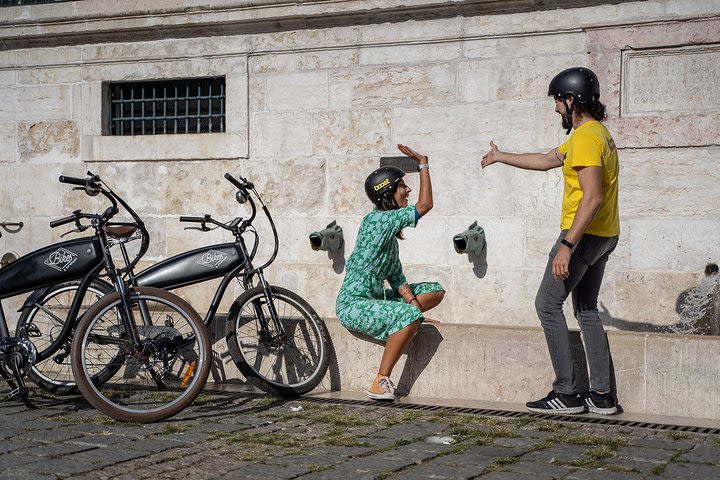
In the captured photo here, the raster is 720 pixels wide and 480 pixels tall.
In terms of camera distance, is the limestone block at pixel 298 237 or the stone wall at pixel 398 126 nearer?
the stone wall at pixel 398 126

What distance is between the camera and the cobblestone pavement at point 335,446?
4633 millimetres

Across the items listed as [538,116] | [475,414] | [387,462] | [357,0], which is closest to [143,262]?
[357,0]

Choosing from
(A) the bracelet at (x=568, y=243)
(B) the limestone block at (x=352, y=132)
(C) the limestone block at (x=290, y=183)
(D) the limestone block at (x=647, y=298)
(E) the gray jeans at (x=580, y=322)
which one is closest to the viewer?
(A) the bracelet at (x=568, y=243)

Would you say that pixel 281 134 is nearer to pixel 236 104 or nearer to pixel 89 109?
pixel 236 104

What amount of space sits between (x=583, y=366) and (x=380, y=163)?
345 cm

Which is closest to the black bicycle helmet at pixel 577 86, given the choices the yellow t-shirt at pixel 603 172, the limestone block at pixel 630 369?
the yellow t-shirt at pixel 603 172

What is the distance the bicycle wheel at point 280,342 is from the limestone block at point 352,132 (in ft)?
8.57

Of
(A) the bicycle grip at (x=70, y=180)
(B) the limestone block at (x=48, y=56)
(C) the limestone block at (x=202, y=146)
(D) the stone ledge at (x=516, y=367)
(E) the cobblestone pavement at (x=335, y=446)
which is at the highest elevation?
(B) the limestone block at (x=48, y=56)

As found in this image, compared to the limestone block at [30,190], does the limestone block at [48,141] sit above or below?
above

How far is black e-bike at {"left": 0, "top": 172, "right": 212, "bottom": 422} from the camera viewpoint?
5.86 m

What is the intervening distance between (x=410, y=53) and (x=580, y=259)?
144 inches

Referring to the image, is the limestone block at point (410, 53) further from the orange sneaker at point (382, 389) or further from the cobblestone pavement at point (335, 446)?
the cobblestone pavement at point (335, 446)

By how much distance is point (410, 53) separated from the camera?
9.19 metres

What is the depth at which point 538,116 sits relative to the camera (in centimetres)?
877
